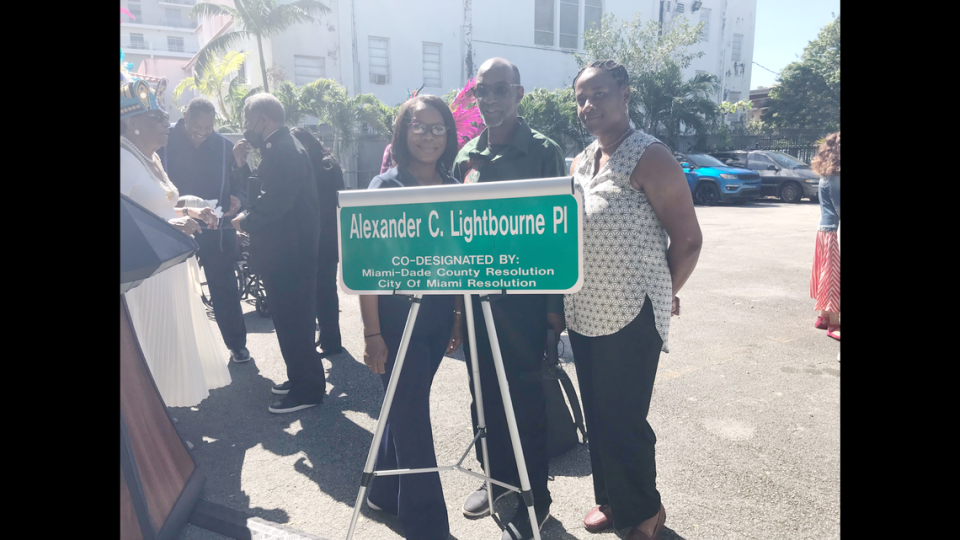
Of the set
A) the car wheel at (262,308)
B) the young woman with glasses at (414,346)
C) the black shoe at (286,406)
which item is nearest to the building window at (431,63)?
the car wheel at (262,308)

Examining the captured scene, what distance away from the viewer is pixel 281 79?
77.2 ft

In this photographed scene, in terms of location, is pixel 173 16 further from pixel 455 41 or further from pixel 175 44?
pixel 455 41

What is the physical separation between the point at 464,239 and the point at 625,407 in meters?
0.98

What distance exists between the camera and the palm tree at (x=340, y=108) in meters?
20.5

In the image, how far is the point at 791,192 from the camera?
19750mm

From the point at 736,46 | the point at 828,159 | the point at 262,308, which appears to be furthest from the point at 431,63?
the point at 828,159

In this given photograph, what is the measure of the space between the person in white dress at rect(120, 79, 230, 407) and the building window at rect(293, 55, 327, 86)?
21963mm

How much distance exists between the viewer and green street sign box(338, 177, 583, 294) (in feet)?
6.79

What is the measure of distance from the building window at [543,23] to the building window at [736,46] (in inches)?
504

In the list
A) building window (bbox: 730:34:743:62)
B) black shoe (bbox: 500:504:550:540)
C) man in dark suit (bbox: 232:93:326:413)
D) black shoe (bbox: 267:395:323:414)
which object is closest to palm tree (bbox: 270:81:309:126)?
man in dark suit (bbox: 232:93:326:413)

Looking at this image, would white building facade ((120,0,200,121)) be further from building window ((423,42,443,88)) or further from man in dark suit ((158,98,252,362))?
man in dark suit ((158,98,252,362))

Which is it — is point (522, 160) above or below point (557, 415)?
above

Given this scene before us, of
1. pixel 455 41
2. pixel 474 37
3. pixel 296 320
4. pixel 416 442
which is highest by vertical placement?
pixel 474 37

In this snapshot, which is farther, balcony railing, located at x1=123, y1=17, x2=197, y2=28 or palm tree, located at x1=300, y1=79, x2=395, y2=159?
balcony railing, located at x1=123, y1=17, x2=197, y2=28
